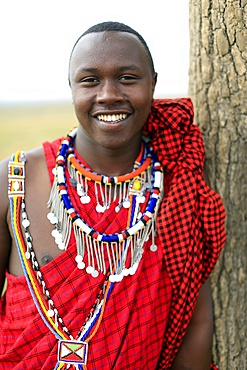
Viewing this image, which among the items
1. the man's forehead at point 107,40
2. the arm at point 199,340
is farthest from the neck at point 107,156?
the arm at point 199,340

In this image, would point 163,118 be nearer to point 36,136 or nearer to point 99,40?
point 99,40

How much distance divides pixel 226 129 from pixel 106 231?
84 cm

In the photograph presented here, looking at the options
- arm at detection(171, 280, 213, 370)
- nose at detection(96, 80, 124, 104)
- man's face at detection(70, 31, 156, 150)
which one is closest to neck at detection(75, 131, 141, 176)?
man's face at detection(70, 31, 156, 150)

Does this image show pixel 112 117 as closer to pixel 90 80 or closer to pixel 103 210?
pixel 90 80

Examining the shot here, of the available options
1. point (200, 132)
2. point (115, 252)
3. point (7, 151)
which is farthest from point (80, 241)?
point (7, 151)

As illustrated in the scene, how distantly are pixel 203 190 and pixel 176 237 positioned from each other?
0.82 ft

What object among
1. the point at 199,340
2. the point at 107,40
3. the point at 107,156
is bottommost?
the point at 199,340

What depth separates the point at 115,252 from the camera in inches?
102

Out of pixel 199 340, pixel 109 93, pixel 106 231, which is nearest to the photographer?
pixel 109 93

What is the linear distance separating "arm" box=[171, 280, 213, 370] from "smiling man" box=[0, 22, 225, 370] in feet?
0.22

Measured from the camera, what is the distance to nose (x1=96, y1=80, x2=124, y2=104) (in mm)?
2451

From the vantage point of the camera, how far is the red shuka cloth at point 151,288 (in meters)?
2.53

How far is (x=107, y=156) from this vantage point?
268 cm

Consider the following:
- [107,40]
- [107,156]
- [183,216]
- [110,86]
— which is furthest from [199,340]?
[107,40]
